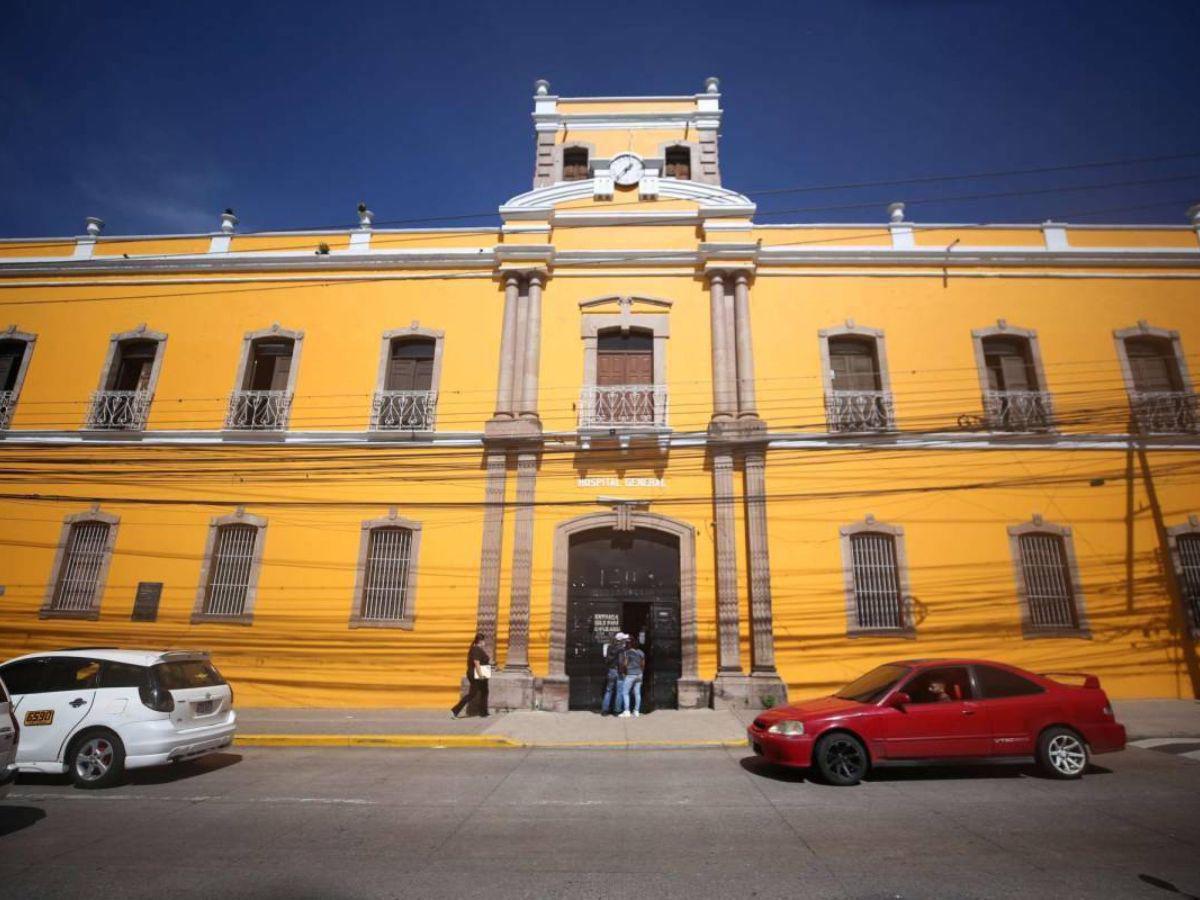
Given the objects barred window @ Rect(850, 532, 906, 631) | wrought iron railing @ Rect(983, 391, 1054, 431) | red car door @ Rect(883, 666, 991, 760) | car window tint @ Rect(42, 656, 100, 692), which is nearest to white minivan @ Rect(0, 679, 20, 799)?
car window tint @ Rect(42, 656, 100, 692)

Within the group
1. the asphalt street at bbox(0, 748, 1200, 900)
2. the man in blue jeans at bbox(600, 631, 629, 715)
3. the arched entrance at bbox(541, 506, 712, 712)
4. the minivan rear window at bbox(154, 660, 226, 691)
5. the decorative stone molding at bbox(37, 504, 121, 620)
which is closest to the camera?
the asphalt street at bbox(0, 748, 1200, 900)

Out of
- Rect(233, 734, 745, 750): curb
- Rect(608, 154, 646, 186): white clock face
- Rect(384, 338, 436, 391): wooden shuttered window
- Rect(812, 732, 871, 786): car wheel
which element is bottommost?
Rect(233, 734, 745, 750): curb

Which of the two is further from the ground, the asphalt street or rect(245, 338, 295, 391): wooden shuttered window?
rect(245, 338, 295, 391): wooden shuttered window

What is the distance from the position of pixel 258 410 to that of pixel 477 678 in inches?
312

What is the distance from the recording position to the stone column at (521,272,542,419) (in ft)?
42.6

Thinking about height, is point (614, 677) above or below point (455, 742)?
above

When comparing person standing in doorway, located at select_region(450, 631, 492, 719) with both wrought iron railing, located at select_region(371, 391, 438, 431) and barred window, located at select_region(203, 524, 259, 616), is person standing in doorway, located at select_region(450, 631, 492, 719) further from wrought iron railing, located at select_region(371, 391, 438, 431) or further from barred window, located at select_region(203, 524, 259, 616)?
barred window, located at select_region(203, 524, 259, 616)

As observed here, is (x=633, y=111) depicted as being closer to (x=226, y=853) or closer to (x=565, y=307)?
(x=565, y=307)

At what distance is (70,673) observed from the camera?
24.7ft

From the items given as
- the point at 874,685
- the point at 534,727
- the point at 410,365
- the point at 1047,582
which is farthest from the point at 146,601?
the point at 1047,582

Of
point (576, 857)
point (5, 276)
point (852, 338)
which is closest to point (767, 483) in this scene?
point (852, 338)

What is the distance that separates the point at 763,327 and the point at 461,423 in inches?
278

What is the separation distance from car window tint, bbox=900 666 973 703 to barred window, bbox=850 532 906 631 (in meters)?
4.51

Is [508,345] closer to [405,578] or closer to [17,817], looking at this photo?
[405,578]
